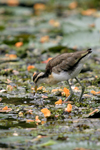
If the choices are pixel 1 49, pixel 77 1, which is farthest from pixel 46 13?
pixel 1 49

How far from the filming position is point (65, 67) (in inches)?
280

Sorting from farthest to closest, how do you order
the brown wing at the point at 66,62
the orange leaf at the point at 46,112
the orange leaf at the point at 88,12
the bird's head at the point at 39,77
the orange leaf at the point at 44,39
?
1. the orange leaf at the point at 88,12
2. the orange leaf at the point at 44,39
3. the bird's head at the point at 39,77
4. the brown wing at the point at 66,62
5. the orange leaf at the point at 46,112

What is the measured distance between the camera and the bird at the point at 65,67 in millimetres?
6980

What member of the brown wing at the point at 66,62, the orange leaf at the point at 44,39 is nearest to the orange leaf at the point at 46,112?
the brown wing at the point at 66,62

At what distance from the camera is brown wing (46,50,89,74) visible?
22.9ft

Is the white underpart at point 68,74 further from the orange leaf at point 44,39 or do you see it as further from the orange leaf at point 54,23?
the orange leaf at point 54,23

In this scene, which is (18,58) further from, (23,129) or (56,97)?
(23,129)

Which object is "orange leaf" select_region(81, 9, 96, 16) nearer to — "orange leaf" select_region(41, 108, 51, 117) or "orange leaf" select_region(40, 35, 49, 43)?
"orange leaf" select_region(40, 35, 49, 43)

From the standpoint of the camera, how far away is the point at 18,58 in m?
10.9

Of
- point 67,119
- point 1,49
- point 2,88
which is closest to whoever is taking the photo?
point 67,119

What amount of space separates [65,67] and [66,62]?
0.10 m

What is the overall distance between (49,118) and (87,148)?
168 centimetres

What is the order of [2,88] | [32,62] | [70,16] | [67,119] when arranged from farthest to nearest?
[70,16] → [32,62] → [2,88] → [67,119]

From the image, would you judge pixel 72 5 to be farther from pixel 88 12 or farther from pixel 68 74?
pixel 68 74
